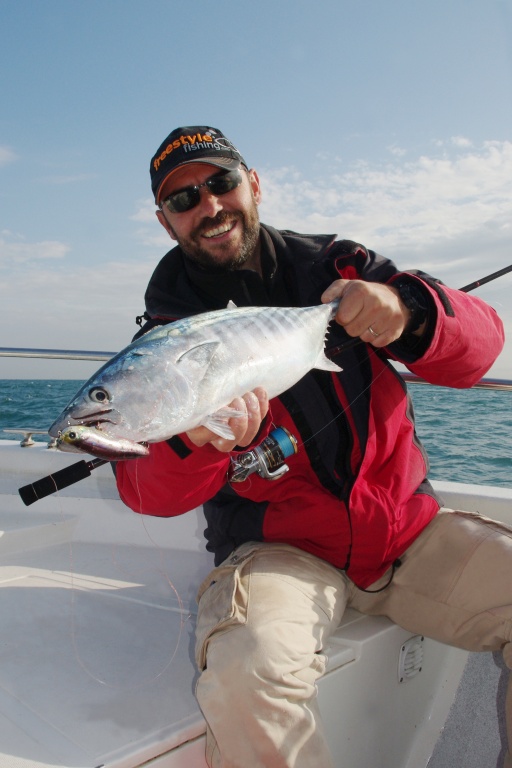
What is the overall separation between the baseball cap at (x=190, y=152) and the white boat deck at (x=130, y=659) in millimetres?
1860

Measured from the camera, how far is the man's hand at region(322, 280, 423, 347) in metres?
2.04

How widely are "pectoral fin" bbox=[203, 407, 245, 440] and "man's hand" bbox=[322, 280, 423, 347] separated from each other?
61 centimetres

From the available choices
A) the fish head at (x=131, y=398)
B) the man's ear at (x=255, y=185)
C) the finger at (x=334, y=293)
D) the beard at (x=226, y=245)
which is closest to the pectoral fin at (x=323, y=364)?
the finger at (x=334, y=293)

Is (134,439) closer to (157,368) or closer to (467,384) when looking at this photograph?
(157,368)

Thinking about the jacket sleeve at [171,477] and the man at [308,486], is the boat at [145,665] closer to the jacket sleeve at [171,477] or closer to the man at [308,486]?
the man at [308,486]

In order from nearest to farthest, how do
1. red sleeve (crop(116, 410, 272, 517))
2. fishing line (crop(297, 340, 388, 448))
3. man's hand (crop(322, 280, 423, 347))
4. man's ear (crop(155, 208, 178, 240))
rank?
red sleeve (crop(116, 410, 272, 517)), man's hand (crop(322, 280, 423, 347)), fishing line (crop(297, 340, 388, 448)), man's ear (crop(155, 208, 178, 240))

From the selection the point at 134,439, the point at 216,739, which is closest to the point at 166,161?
the point at 134,439

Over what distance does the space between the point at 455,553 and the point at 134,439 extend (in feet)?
4.67

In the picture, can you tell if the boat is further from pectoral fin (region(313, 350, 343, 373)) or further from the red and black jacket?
pectoral fin (region(313, 350, 343, 373))

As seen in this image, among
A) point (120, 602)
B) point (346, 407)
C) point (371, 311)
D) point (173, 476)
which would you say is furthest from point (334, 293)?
point (120, 602)

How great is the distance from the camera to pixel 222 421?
66.9 inches

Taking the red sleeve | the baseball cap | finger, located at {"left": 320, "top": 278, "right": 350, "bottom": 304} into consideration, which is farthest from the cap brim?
the red sleeve

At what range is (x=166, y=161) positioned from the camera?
262 cm

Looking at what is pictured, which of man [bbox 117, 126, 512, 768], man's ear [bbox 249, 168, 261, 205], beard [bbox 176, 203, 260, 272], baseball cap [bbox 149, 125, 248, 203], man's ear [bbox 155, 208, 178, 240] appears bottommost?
man [bbox 117, 126, 512, 768]
